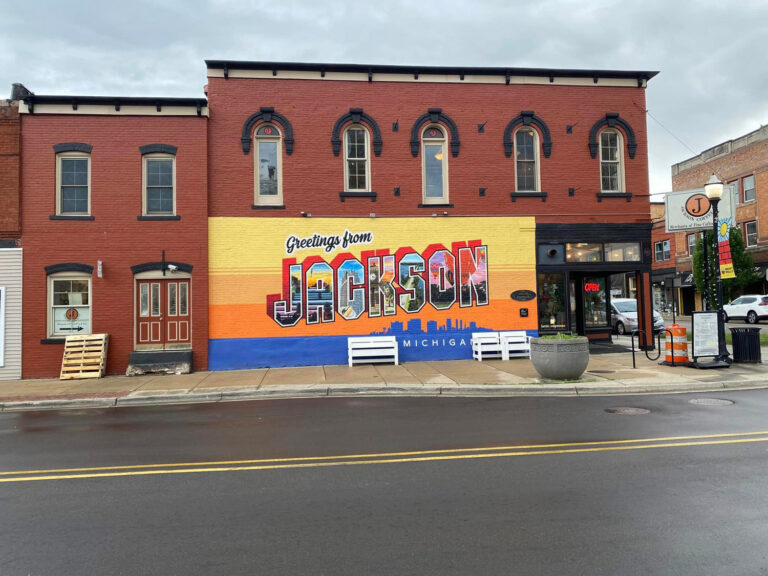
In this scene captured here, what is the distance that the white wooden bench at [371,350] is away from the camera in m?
15.4

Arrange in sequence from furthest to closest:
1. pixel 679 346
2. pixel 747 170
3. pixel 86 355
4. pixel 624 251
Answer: pixel 747 170 < pixel 624 251 < pixel 86 355 < pixel 679 346

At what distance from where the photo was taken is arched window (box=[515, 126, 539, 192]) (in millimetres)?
16828

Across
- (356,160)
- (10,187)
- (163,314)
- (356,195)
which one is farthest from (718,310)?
(10,187)

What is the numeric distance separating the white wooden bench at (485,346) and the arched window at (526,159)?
472 centimetres

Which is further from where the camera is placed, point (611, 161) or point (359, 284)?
point (611, 161)

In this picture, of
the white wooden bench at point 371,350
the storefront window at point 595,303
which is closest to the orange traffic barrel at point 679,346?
the storefront window at point 595,303

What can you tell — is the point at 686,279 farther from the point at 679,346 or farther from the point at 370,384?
the point at 370,384

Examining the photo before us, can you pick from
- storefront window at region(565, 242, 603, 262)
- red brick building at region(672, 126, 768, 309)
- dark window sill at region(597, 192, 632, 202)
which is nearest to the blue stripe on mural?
storefront window at region(565, 242, 603, 262)

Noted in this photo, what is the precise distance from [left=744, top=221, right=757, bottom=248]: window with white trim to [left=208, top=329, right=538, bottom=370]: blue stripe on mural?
30336 mm

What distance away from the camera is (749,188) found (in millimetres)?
36844

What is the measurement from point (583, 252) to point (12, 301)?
16684 millimetres

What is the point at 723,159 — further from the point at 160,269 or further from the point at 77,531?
the point at 77,531

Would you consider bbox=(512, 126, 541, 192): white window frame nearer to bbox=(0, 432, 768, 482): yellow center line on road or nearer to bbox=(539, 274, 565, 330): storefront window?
bbox=(539, 274, 565, 330): storefront window

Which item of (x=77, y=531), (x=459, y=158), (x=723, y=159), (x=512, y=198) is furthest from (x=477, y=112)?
(x=723, y=159)
